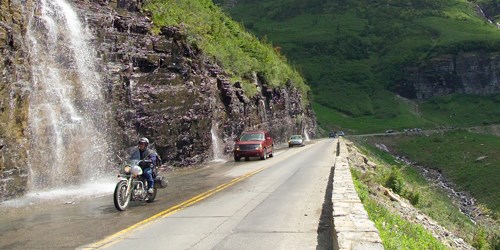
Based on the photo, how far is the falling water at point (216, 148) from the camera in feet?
108

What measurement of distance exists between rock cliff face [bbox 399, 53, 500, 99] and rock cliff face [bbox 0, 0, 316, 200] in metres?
128

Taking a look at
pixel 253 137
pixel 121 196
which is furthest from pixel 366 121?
pixel 121 196

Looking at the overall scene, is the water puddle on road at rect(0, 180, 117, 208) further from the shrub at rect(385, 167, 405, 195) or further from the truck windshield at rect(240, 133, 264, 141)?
the truck windshield at rect(240, 133, 264, 141)

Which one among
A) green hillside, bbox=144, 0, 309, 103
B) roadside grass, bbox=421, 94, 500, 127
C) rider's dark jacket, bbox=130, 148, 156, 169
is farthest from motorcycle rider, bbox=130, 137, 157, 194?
roadside grass, bbox=421, 94, 500, 127

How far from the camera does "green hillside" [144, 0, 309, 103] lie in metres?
29.6

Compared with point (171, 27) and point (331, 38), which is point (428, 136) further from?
point (331, 38)

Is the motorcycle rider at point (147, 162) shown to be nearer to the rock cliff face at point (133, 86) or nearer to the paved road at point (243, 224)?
the paved road at point (243, 224)

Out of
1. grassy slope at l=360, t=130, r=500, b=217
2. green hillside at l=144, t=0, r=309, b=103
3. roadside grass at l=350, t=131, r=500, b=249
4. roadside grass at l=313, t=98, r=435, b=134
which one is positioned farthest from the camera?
roadside grass at l=313, t=98, r=435, b=134

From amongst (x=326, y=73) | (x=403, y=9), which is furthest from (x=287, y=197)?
(x=403, y=9)

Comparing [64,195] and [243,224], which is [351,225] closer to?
[243,224]

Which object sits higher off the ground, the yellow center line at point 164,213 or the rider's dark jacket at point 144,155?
the rider's dark jacket at point 144,155

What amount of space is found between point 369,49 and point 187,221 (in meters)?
170

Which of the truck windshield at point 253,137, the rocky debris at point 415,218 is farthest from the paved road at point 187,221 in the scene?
the truck windshield at point 253,137

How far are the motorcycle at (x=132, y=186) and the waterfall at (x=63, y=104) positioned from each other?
5.69 meters
